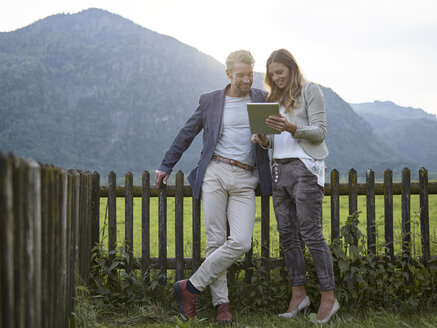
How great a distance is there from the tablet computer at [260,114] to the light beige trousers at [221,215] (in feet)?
1.63

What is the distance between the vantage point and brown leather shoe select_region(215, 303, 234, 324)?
3.89m

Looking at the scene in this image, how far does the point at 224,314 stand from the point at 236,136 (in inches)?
60.5

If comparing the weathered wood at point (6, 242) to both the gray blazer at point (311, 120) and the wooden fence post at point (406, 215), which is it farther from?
the wooden fence post at point (406, 215)

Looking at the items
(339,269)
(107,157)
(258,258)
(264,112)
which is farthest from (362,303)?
(107,157)

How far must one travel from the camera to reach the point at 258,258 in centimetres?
441

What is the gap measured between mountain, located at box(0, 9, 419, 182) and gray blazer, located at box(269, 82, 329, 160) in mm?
82783

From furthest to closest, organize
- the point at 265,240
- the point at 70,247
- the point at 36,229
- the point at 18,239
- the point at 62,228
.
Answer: the point at 265,240 < the point at 70,247 < the point at 62,228 < the point at 36,229 < the point at 18,239

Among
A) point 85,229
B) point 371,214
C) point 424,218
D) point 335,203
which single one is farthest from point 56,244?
point 424,218

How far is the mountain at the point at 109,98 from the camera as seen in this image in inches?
3989

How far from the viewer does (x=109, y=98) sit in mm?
137500

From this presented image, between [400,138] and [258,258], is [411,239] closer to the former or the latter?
[258,258]

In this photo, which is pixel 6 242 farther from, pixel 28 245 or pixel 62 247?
pixel 62 247

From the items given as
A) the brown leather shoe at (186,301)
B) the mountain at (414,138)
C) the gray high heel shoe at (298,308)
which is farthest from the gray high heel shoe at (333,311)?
the mountain at (414,138)

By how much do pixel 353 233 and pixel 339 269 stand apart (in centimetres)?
35
